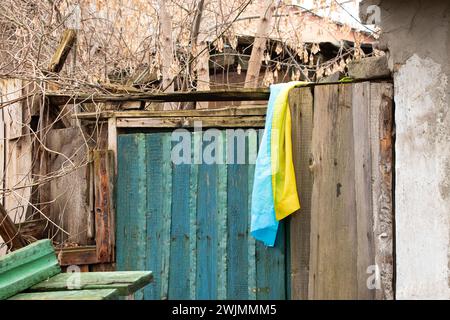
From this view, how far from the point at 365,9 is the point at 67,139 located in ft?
9.56

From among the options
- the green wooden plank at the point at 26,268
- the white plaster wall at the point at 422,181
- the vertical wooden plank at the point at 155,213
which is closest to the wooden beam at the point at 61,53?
the vertical wooden plank at the point at 155,213

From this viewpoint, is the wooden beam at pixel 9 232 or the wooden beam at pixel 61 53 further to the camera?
the wooden beam at pixel 61 53

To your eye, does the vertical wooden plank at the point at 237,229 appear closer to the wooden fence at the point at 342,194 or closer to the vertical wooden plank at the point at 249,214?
the vertical wooden plank at the point at 249,214

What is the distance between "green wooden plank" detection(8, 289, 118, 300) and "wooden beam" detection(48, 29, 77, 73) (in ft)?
12.8

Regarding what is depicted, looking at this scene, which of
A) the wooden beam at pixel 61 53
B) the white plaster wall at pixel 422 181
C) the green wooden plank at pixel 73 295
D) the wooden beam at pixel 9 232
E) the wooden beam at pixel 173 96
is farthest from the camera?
the wooden beam at pixel 61 53

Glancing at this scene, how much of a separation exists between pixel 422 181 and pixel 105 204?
2601 millimetres

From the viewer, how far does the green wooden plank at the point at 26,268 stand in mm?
2303

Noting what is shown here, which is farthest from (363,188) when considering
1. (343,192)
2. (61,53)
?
(61,53)

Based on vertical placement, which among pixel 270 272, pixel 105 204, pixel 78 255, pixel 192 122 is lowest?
pixel 270 272

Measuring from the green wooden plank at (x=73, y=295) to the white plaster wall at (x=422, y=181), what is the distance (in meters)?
2.26

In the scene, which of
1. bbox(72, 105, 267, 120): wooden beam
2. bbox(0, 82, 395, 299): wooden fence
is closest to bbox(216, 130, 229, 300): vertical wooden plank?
bbox(72, 105, 267, 120): wooden beam

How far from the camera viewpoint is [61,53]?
19.7 feet

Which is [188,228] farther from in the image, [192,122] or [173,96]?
[173,96]

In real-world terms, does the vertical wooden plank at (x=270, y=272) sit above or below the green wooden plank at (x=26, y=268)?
below
